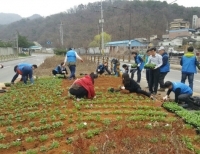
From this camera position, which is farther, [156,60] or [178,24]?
[178,24]

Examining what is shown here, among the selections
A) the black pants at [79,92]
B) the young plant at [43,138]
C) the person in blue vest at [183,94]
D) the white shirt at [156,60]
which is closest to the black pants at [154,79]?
the white shirt at [156,60]

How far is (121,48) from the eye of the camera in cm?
6838

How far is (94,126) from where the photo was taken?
18.1 ft

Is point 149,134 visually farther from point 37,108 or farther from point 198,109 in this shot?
point 37,108

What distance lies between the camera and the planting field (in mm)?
4293

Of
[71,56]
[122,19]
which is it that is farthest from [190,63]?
[122,19]

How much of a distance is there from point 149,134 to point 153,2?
8755 cm

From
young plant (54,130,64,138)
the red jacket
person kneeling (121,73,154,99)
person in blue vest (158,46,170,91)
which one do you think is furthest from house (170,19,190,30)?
young plant (54,130,64,138)

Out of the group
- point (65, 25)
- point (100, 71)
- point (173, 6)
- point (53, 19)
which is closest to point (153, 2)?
point (173, 6)

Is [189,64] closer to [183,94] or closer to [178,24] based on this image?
[183,94]

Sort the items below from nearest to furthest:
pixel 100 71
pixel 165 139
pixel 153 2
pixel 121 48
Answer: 1. pixel 165 139
2. pixel 100 71
3. pixel 121 48
4. pixel 153 2

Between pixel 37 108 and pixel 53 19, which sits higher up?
pixel 53 19

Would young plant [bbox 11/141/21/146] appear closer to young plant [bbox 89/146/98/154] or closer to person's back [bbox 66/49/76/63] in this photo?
young plant [bbox 89/146/98/154]

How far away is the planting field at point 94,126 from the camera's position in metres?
4.29
